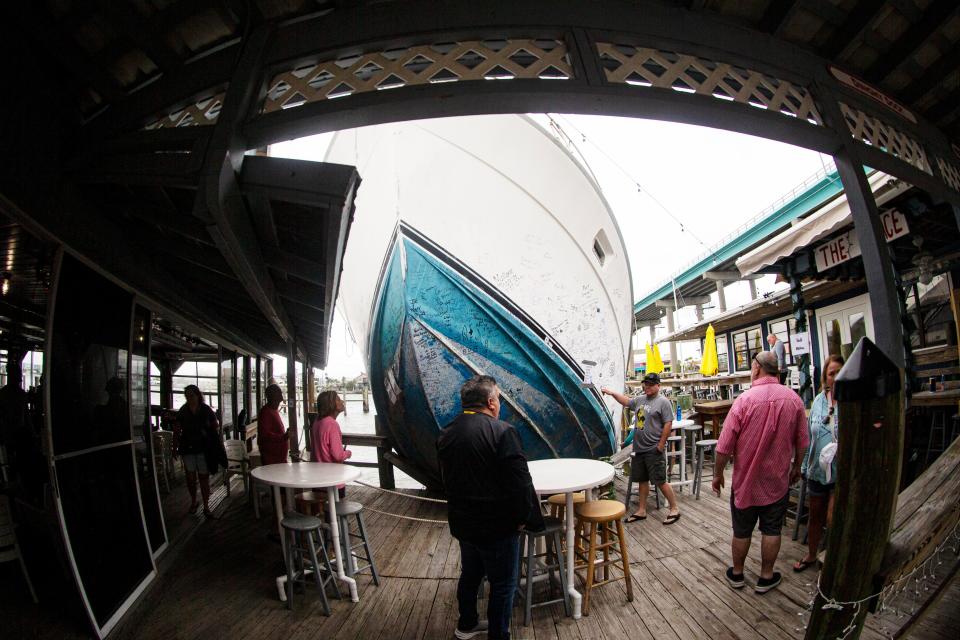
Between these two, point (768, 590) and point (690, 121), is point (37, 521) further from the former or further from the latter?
point (768, 590)

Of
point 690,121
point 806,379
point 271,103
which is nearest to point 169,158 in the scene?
point 271,103

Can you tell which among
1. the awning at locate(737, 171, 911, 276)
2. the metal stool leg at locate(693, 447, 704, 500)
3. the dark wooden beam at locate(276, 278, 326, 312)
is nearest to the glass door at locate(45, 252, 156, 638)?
the dark wooden beam at locate(276, 278, 326, 312)

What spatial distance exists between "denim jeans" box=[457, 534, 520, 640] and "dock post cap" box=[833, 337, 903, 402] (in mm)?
1718

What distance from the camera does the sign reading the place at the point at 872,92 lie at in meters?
2.66

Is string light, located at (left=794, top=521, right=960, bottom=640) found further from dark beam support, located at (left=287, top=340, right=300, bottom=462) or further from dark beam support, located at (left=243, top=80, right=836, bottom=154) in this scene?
dark beam support, located at (left=287, top=340, right=300, bottom=462)

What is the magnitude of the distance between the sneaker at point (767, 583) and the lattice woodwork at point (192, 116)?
14.4ft

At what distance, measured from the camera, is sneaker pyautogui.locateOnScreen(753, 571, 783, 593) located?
3078mm

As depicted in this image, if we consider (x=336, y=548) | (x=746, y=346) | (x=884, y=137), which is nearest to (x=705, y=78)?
(x=884, y=137)

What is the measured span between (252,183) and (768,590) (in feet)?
13.9

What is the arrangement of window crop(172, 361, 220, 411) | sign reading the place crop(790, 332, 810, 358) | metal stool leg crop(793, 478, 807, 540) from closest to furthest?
metal stool leg crop(793, 478, 807, 540) → sign reading the place crop(790, 332, 810, 358) → window crop(172, 361, 220, 411)

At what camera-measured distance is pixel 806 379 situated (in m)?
5.64

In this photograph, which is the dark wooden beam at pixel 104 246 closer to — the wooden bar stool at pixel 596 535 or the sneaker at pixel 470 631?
the sneaker at pixel 470 631

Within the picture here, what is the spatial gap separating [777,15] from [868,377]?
2158 millimetres

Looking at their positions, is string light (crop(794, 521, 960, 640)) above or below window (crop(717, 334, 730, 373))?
below
